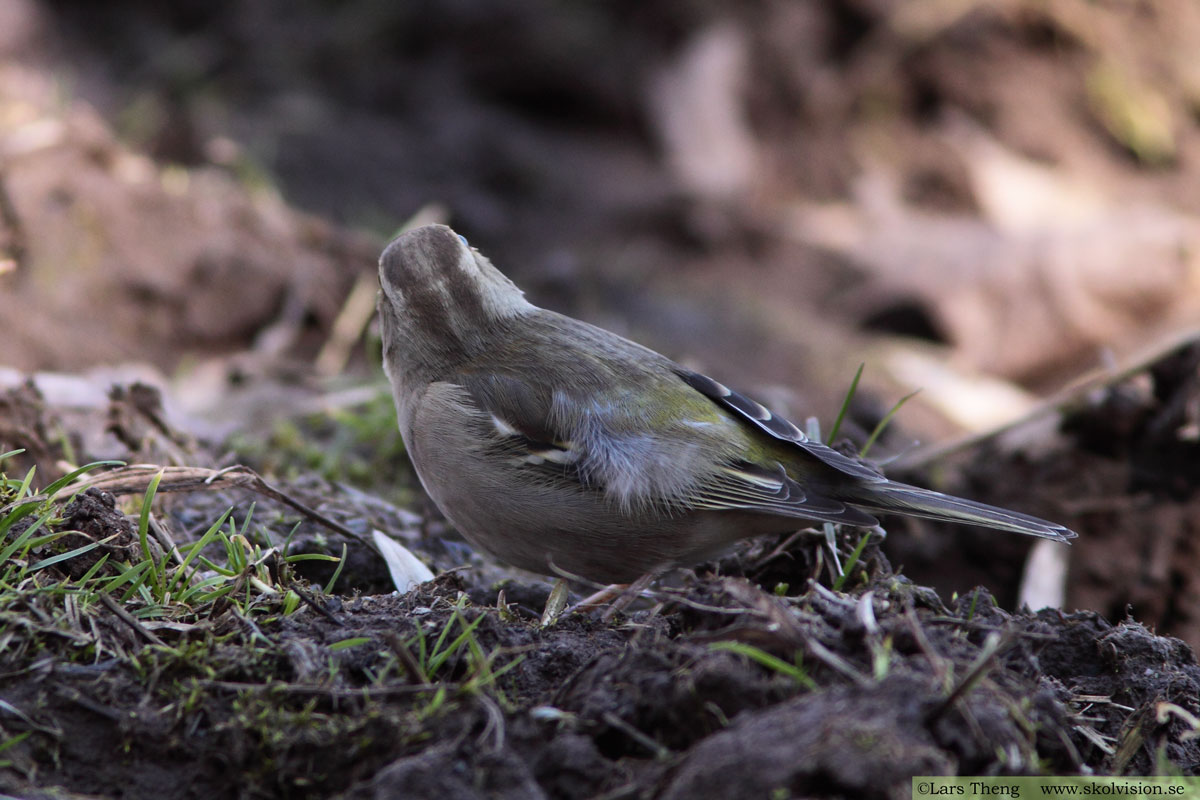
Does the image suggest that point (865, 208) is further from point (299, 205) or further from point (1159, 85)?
point (299, 205)

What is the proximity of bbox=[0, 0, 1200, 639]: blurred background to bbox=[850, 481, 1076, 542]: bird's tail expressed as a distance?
2.88 m

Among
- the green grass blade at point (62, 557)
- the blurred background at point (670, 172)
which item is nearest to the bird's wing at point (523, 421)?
the green grass blade at point (62, 557)

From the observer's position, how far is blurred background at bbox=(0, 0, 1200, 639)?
24.8 feet

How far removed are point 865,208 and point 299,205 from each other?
5.05 metres

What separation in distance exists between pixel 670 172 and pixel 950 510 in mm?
6907

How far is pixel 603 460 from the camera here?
13.3 ft

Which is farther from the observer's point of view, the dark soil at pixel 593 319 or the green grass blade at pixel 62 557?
the green grass blade at pixel 62 557

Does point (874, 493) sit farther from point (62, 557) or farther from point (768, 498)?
point (62, 557)

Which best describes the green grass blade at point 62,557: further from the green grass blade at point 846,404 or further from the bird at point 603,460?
the green grass blade at point 846,404

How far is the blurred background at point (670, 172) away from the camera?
7.56m

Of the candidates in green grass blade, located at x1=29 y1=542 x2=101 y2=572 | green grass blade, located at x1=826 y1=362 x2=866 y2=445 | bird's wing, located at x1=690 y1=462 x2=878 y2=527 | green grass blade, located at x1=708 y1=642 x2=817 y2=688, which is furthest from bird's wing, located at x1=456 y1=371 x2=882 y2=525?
green grass blade, located at x1=29 y1=542 x2=101 y2=572

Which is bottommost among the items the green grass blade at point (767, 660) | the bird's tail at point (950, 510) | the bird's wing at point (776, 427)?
the green grass blade at point (767, 660)

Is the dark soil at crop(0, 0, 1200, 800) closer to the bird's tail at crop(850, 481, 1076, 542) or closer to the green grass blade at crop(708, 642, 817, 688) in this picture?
the green grass blade at crop(708, 642, 817, 688)

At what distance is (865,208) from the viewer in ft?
33.8
